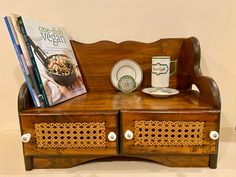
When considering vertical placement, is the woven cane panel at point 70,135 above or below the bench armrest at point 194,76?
below

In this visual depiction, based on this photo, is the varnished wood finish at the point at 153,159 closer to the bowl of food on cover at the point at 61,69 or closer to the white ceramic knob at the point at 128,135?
the white ceramic knob at the point at 128,135

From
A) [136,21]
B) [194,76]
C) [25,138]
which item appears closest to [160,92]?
[194,76]

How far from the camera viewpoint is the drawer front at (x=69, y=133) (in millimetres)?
564

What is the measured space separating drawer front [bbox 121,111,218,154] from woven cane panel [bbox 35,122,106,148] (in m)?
0.07

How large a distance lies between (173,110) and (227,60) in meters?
0.48

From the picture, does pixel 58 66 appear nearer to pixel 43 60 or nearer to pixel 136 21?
pixel 43 60

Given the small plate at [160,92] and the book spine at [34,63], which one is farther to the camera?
the small plate at [160,92]

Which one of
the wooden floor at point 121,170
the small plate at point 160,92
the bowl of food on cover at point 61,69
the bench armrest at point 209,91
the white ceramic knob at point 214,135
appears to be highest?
the bowl of food on cover at point 61,69

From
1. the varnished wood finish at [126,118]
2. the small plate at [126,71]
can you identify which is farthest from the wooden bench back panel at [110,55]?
the varnished wood finish at [126,118]

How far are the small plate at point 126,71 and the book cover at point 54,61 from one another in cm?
14

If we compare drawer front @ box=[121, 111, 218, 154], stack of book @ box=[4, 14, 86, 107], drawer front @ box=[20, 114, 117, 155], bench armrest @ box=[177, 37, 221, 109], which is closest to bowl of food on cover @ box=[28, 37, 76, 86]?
stack of book @ box=[4, 14, 86, 107]

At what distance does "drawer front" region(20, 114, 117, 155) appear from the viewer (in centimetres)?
56

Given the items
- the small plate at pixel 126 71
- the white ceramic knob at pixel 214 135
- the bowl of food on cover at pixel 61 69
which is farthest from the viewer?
the small plate at pixel 126 71

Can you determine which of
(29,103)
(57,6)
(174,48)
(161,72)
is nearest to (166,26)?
(174,48)
